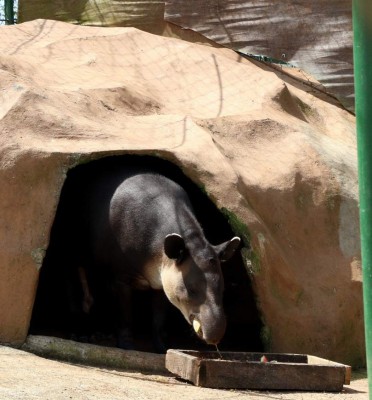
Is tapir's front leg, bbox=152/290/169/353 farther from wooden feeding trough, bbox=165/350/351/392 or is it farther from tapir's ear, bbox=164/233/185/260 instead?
wooden feeding trough, bbox=165/350/351/392

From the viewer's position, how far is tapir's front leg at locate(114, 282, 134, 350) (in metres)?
8.05

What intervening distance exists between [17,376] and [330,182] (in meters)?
4.12

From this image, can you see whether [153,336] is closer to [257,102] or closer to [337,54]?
[257,102]

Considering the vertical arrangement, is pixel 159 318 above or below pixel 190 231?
below

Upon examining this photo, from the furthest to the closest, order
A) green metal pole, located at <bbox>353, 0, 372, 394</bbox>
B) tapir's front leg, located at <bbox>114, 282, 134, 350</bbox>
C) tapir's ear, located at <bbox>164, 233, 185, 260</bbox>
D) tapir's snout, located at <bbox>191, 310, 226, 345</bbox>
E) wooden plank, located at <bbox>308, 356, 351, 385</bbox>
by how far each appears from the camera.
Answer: tapir's front leg, located at <bbox>114, 282, 134, 350</bbox> < tapir's ear, located at <bbox>164, 233, 185, 260</bbox> < tapir's snout, located at <bbox>191, 310, 226, 345</bbox> < wooden plank, located at <bbox>308, 356, 351, 385</bbox> < green metal pole, located at <bbox>353, 0, 372, 394</bbox>

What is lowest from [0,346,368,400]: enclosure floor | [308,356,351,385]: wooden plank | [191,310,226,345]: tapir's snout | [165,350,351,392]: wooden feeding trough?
[0,346,368,400]: enclosure floor

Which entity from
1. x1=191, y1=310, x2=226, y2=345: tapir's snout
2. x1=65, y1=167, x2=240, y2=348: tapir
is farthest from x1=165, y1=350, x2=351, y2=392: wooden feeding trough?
x1=65, y1=167, x2=240, y2=348: tapir

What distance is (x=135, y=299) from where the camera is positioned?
31.6 feet

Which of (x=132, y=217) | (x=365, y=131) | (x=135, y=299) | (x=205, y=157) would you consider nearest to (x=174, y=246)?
(x=132, y=217)

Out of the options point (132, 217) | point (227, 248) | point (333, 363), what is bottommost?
point (333, 363)

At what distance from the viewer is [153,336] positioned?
831 cm

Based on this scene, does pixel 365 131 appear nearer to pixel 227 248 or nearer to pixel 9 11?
pixel 227 248

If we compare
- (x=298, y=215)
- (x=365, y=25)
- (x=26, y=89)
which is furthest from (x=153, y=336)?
(x=365, y=25)

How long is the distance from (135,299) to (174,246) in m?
2.34
